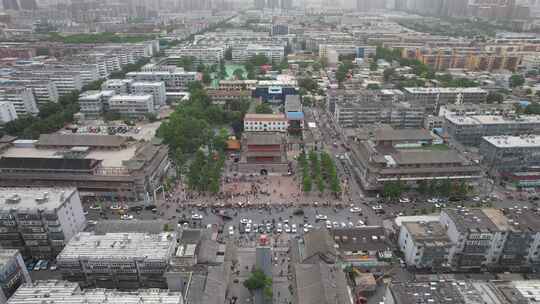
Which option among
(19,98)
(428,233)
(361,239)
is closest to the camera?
(428,233)

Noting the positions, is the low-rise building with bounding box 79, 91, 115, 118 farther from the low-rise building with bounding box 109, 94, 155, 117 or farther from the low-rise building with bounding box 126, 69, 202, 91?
the low-rise building with bounding box 126, 69, 202, 91

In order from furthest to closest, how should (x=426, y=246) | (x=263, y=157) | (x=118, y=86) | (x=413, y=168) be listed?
(x=118, y=86), (x=263, y=157), (x=413, y=168), (x=426, y=246)

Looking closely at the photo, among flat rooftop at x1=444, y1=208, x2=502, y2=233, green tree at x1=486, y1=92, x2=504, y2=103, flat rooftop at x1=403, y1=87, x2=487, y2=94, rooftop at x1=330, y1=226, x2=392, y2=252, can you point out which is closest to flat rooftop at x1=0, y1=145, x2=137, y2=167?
rooftop at x1=330, y1=226, x2=392, y2=252

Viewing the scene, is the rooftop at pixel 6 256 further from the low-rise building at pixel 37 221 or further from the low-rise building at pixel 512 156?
the low-rise building at pixel 512 156

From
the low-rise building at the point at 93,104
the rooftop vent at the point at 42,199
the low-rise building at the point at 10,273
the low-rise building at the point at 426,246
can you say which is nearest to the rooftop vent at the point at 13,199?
the rooftop vent at the point at 42,199

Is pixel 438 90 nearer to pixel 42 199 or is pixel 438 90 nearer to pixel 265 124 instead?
pixel 265 124

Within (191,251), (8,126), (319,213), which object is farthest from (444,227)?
(8,126)

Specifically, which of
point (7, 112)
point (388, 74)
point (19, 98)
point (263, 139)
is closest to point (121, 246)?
point (263, 139)
